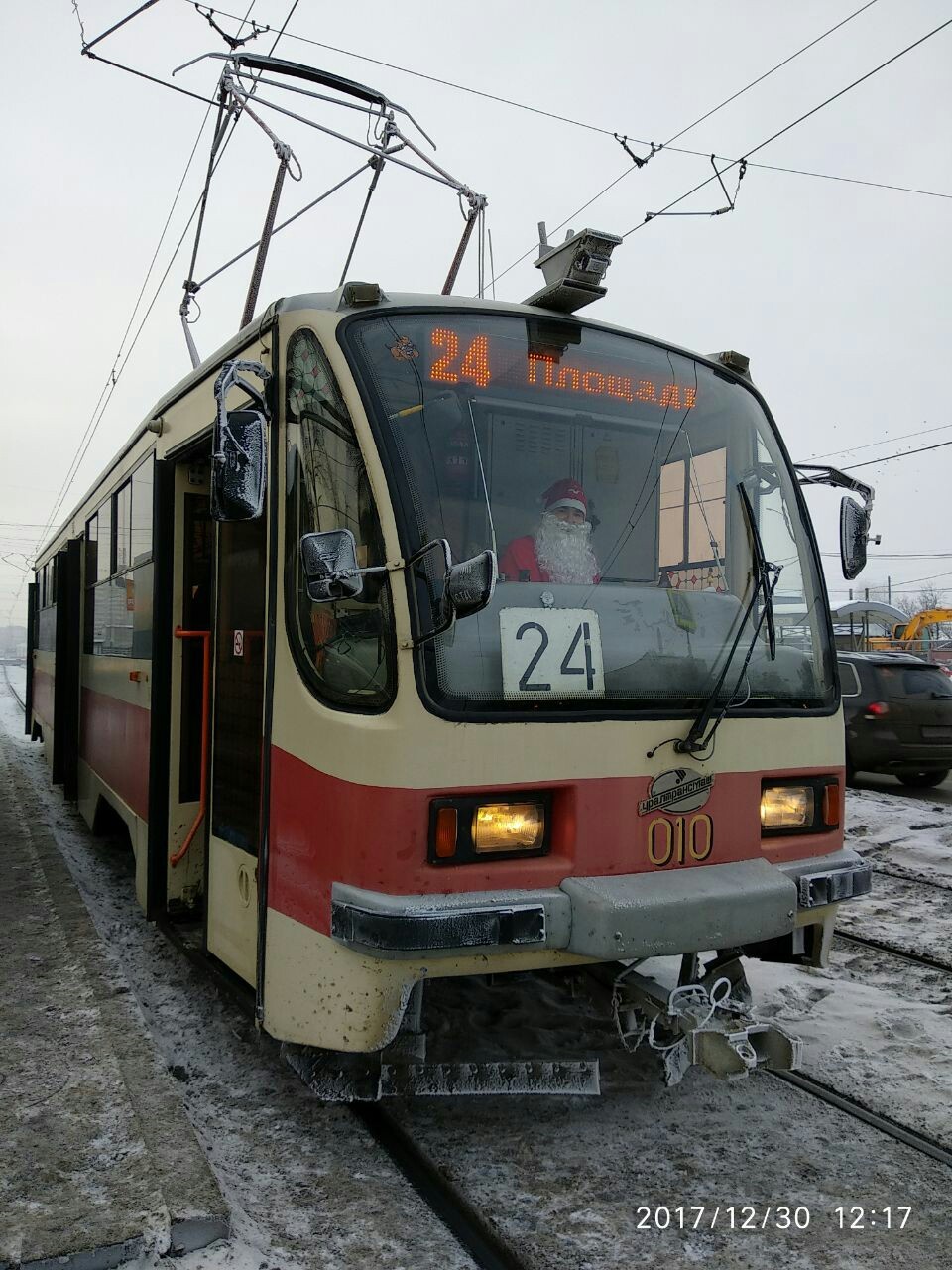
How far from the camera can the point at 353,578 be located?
2953mm

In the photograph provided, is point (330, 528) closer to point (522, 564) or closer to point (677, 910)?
point (522, 564)

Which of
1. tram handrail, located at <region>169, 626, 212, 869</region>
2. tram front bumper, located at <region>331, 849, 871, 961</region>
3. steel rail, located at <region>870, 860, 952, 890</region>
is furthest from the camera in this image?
steel rail, located at <region>870, 860, 952, 890</region>

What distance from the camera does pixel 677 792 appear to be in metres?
3.32

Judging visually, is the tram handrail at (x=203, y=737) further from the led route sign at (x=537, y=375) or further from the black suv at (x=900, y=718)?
the black suv at (x=900, y=718)

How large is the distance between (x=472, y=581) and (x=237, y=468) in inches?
33.5

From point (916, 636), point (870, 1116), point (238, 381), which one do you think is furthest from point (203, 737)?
point (916, 636)

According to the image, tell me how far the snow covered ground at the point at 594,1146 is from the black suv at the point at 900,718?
6.41 metres

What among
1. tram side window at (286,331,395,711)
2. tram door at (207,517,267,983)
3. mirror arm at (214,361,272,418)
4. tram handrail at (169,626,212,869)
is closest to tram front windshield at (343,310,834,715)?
tram side window at (286,331,395,711)

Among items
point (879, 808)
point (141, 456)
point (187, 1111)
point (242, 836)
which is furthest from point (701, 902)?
point (879, 808)

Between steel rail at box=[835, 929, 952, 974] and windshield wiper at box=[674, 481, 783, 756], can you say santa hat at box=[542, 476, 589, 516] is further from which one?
steel rail at box=[835, 929, 952, 974]

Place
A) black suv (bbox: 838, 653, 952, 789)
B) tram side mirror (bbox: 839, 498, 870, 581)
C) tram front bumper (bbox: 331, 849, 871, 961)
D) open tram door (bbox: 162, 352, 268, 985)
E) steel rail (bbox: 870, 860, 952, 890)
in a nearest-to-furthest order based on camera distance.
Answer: tram front bumper (bbox: 331, 849, 871, 961)
open tram door (bbox: 162, 352, 268, 985)
tram side mirror (bbox: 839, 498, 870, 581)
steel rail (bbox: 870, 860, 952, 890)
black suv (bbox: 838, 653, 952, 789)

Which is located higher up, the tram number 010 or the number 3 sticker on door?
the number 3 sticker on door

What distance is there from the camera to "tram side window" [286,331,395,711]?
3.11 metres

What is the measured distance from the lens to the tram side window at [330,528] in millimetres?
3107
